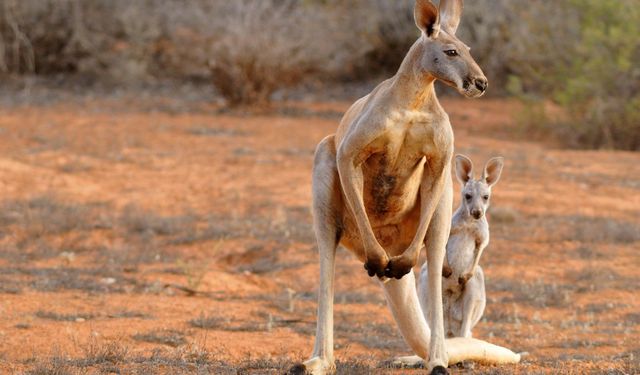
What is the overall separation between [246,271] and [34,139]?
269 inches

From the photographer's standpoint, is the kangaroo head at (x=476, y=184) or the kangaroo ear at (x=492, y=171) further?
the kangaroo ear at (x=492, y=171)

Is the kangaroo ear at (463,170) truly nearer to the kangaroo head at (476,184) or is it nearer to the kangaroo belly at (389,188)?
the kangaroo head at (476,184)

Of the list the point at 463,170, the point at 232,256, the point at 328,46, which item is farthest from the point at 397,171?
the point at 328,46

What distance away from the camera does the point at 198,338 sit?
6172 millimetres

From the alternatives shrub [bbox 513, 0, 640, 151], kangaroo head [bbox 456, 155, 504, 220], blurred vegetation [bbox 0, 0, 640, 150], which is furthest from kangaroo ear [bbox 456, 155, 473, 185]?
blurred vegetation [bbox 0, 0, 640, 150]

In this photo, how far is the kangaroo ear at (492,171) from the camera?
614 centimetres

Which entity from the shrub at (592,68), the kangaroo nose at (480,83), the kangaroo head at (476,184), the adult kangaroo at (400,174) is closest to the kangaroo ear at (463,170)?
the kangaroo head at (476,184)

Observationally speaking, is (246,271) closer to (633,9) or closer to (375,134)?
(375,134)

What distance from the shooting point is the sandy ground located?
19.8ft

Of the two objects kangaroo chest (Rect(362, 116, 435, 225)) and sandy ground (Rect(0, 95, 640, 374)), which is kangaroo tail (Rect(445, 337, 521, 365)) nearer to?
sandy ground (Rect(0, 95, 640, 374))

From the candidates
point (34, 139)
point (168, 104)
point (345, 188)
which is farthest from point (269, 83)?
point (345, 188)

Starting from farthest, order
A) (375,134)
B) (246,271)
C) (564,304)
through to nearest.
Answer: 1. (246,271)
2. (564,304)
3. (375,134)

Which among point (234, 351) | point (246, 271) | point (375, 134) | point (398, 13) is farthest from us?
point (398, 13)

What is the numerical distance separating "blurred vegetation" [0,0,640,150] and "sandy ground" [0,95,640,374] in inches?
52.3
